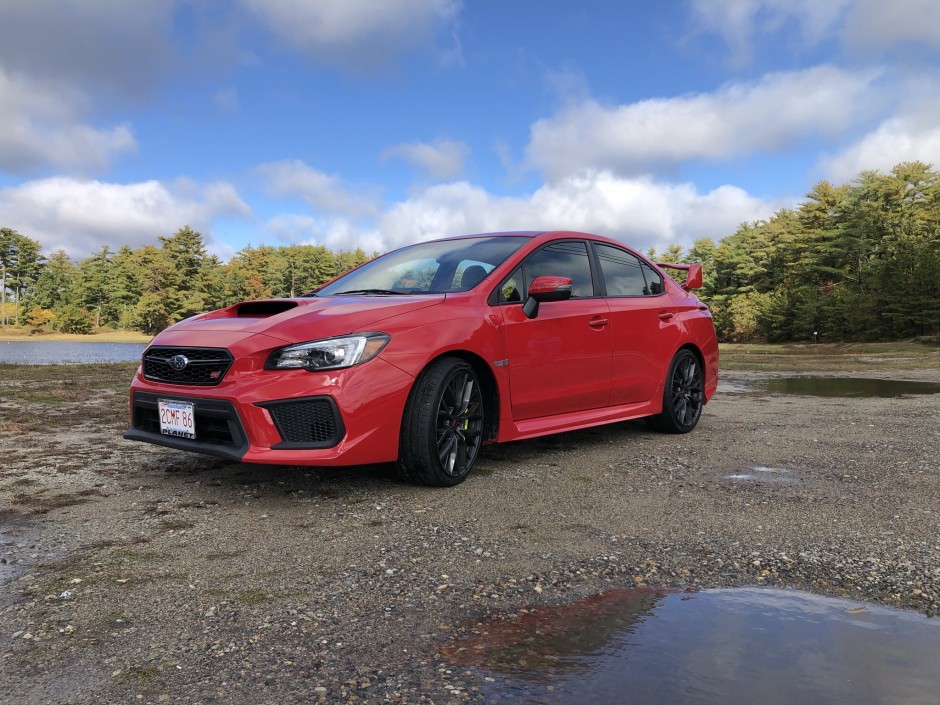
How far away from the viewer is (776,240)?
5816cm

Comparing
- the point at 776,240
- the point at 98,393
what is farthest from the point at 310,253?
the point at 98,393

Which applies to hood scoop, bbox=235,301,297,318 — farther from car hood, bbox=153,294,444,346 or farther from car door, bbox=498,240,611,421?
car door, bbox=498,240,611,421

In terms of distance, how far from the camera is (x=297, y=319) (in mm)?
3830

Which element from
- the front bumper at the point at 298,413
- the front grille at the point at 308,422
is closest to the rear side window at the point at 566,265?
the front bumper at the point at 298,413

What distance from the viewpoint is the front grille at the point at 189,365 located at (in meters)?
3.74

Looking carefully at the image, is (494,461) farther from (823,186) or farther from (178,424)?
(823,186)

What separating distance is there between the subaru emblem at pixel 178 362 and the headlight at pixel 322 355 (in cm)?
58

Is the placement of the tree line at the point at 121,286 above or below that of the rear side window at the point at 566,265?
above

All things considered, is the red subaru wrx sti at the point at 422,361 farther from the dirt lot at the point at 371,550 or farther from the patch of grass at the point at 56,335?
the patch of grass at the point at 56,335

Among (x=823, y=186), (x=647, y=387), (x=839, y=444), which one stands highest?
(x=823, y=186)

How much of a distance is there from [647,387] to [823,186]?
57.8m

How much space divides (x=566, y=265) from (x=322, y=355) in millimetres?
2247

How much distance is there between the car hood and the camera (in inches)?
146

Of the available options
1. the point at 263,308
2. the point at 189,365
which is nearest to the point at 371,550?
the point at 189,365
